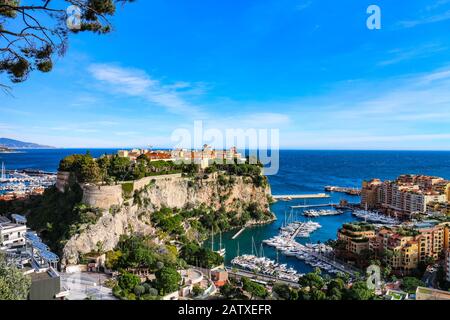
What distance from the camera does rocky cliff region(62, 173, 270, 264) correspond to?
1350 centimetres

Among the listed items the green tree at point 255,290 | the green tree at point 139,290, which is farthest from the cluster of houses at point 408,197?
the green tree at point 139,290

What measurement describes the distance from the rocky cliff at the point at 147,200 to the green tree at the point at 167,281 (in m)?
4.19

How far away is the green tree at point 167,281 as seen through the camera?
10.1m

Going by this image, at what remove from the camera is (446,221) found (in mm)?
17812

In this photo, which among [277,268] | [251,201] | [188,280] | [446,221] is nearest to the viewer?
[188,280]

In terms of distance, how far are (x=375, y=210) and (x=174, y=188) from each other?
743 inches

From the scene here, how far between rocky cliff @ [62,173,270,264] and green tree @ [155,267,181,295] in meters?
4.19

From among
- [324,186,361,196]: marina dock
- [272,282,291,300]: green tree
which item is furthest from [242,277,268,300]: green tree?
[324,186,361,196]: marina dock

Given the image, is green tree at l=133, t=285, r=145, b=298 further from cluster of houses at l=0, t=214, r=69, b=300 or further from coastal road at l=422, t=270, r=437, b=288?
coastal road at l=422, t=270, r=437, b=288

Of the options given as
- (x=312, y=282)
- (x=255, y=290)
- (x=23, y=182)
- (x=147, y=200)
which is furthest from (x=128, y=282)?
(x=23, y=182)

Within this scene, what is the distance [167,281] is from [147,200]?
7.95 metres

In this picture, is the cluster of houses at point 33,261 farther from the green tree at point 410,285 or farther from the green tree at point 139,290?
the green tree at point 410,285
